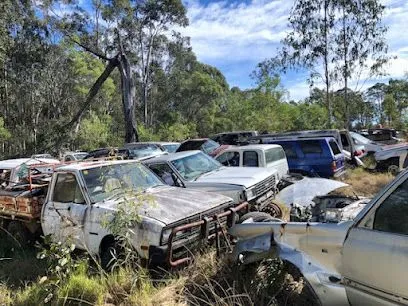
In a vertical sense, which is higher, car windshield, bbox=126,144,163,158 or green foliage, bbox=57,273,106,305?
car windshield, bbox=126,144,163,158

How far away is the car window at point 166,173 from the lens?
9.62 metres

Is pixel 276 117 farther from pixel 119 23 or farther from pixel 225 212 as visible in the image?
pixel 225 212

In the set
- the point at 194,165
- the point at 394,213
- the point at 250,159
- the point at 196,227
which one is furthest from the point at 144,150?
the point at 394,213

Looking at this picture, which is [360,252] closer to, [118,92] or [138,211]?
[138,211]

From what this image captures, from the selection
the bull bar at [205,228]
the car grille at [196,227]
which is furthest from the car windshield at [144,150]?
the car grille at [196,227]

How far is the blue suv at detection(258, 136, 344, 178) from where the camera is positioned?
569 inches

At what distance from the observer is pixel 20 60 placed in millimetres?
37250

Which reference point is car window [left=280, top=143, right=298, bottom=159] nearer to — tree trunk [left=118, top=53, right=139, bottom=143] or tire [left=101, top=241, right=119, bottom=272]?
tire [left=101, top=241, right=119, bottom=272]

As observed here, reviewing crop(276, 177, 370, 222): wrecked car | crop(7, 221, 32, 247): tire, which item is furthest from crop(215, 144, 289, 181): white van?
crop(7, 221, 32, 247): tire

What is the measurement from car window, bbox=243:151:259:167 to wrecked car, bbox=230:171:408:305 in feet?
27.4

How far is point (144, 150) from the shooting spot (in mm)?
17406

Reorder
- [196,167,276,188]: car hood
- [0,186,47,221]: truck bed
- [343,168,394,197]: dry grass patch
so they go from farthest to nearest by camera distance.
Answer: [343,168,394,197]: dry grass patch
[196,167,276,188]: car hood
[0,186,47,221]: truck bed

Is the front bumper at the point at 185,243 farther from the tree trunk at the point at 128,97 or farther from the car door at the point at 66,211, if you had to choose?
the tree trunk at the point at 128,97

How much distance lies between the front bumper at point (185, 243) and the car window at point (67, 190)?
1.86m
